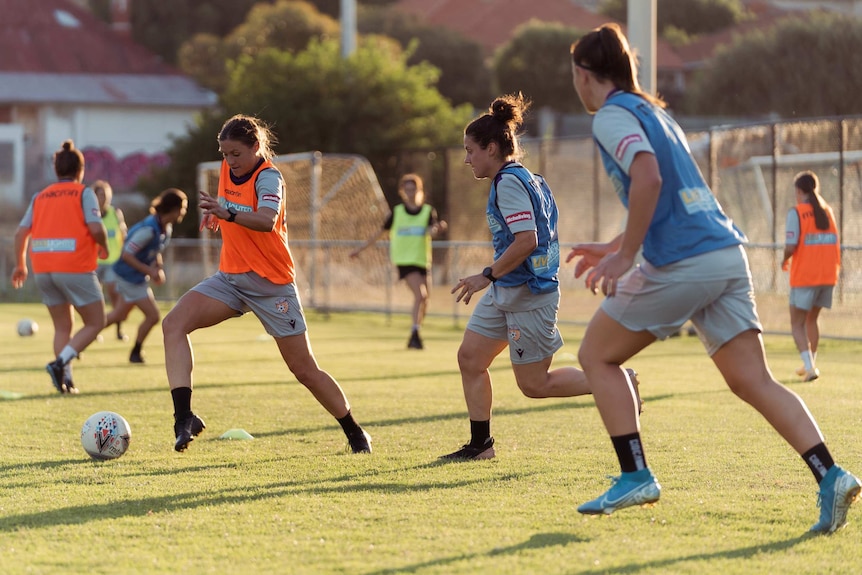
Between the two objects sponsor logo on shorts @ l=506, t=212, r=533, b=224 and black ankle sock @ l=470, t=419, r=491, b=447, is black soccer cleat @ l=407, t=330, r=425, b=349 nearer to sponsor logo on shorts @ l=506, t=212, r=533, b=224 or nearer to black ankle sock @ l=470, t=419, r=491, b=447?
black ankle sock @ l=470, t=419, r=491, b=447

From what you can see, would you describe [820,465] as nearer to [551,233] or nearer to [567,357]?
[551,233]

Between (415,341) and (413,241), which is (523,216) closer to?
(415,341)

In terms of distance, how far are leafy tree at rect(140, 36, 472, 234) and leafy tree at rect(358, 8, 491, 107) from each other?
26.5 m

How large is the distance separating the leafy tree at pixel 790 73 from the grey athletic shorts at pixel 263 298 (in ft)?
141

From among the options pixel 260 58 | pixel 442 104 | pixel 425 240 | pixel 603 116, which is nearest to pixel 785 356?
pixel 425 240

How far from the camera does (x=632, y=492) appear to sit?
519 cm

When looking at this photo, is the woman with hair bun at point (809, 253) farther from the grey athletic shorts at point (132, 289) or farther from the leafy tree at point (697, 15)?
the leafy tree at point (697, 15)

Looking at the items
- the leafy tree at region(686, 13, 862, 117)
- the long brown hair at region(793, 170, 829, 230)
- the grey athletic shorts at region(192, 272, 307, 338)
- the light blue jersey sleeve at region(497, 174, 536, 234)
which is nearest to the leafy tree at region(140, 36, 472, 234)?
the long brown hair at region(793, 170, 829, 230)

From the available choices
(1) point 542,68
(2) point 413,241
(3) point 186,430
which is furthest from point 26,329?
(1) point 542,68

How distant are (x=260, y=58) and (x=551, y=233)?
26517 mm

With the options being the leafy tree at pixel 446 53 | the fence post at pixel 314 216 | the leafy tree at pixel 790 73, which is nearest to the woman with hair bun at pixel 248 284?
the fence post at pixel 314 216

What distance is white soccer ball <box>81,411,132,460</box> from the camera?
23.3 feet

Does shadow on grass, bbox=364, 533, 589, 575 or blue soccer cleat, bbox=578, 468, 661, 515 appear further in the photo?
blue soccer cleat, bbox=578, 468, 661, 515

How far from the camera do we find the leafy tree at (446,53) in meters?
58.6
